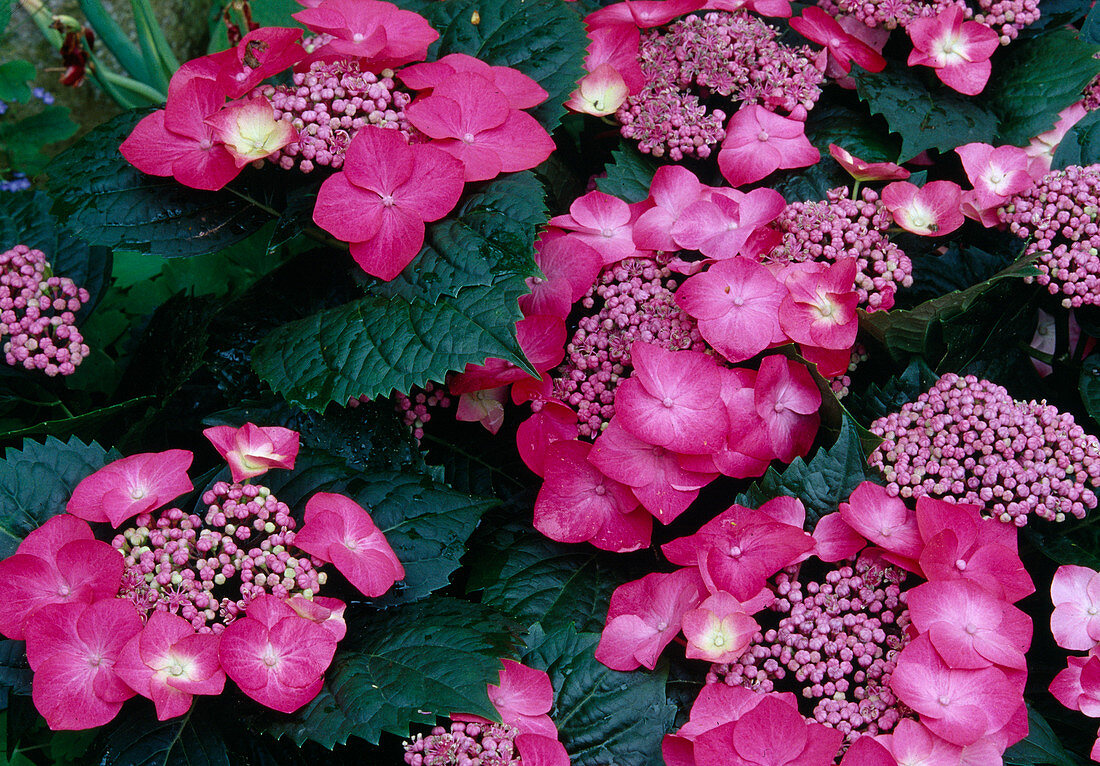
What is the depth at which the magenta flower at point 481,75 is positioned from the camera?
3.89 ft

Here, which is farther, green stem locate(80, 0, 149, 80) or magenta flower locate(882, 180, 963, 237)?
green stem locate(80, 0, 149, 80)

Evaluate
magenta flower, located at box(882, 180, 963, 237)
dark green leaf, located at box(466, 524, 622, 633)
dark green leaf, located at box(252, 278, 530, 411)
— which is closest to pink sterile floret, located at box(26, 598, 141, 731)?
dark green leaf, located at box(252, 278, 530, 411)

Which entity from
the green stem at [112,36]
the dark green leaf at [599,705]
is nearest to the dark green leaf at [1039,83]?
the dark green leaf at [599,705]

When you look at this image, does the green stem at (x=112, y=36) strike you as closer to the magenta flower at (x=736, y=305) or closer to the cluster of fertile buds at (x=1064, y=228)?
the magenta flower at (x=736, y=305)

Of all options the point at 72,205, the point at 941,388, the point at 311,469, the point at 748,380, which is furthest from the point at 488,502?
the point at 72,205

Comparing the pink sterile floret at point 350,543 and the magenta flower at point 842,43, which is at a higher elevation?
the magenta flower at point 842,43

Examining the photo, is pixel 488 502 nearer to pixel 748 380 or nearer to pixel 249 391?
pixel 748 380

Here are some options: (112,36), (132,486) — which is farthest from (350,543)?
(112,36)

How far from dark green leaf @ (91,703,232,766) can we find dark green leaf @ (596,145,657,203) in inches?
36.0

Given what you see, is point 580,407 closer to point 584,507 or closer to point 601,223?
point 584,507

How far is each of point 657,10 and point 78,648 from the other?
1.25 meters

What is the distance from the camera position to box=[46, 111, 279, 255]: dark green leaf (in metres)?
1.18

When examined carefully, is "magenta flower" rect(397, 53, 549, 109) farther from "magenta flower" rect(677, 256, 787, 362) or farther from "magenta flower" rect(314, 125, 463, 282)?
"magenta flower" rect(677, 256, 787, 362)

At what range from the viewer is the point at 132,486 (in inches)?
39.1
